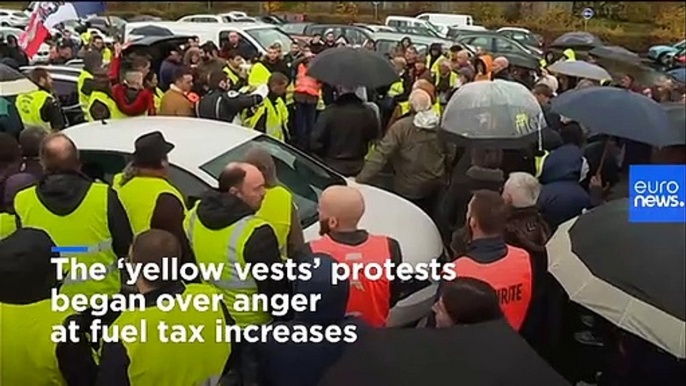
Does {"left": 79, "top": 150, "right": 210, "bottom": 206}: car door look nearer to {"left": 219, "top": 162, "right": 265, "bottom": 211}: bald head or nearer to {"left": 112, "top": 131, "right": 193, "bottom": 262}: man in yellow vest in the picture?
{"left": 112, "top": 131, "right": 193, "bottom": 262}: man in yellow vest

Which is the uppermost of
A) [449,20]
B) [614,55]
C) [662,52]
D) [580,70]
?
[580,70]

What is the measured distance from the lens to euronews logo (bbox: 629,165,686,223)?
3695mm

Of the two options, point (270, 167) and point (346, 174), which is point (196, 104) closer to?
point (346, 174)

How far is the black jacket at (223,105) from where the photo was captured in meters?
7.99

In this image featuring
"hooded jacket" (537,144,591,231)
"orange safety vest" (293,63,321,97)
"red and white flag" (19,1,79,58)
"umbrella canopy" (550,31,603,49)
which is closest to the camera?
"hooded jacket" (537,144,591,231)

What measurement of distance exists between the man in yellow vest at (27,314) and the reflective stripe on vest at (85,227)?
2.31 ft

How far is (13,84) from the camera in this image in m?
7.52

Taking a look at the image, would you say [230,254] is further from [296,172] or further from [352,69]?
[352,69]

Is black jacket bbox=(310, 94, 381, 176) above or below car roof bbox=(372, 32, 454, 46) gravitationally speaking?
above

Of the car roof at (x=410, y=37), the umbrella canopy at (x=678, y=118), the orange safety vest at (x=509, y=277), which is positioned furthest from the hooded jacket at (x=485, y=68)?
the car roof at (x=410, y=37)

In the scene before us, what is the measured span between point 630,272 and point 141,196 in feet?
8.31

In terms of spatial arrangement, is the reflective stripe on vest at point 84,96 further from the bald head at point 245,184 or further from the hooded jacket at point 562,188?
the hooded jacket at point 562,188

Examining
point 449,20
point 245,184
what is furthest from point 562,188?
point 449,20

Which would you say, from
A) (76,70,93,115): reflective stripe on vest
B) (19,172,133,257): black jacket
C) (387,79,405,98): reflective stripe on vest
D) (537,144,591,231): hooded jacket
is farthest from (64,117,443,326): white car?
(387,79,405,98): reflective stripe on vest
